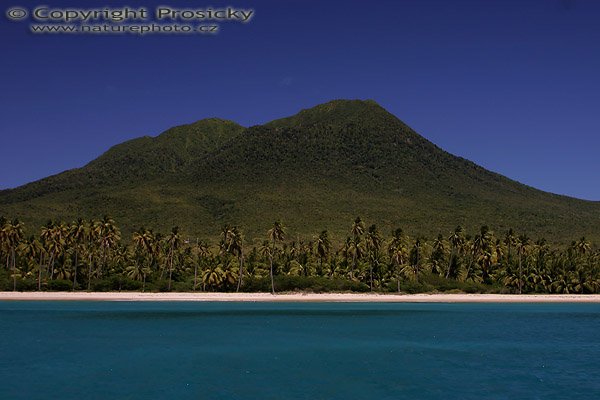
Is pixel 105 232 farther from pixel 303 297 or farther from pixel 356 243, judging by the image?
pixel 356 243

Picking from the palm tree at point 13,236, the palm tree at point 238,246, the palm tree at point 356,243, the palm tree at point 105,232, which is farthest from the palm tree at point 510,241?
the palm tree at point 13,236

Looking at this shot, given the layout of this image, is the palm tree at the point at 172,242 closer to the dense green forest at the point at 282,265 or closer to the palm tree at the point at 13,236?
the dense green forest at the point at 282,265

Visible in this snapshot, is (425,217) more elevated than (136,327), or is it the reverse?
(425,217)

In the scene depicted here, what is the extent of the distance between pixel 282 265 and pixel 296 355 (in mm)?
71719

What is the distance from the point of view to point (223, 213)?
19650cm

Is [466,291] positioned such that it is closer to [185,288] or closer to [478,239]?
[478,239]

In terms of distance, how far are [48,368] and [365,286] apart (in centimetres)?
7914

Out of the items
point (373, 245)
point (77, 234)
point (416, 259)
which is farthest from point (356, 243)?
point (77, 234)

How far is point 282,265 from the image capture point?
401 ft

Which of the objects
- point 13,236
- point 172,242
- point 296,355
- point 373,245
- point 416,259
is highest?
point 13,236

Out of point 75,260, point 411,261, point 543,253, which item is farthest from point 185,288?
point 543,253

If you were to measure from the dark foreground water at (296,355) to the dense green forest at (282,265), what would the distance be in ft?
84.1

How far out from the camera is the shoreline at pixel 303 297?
107 m

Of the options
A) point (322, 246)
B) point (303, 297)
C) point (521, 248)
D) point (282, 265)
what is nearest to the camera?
point (303, 297)
